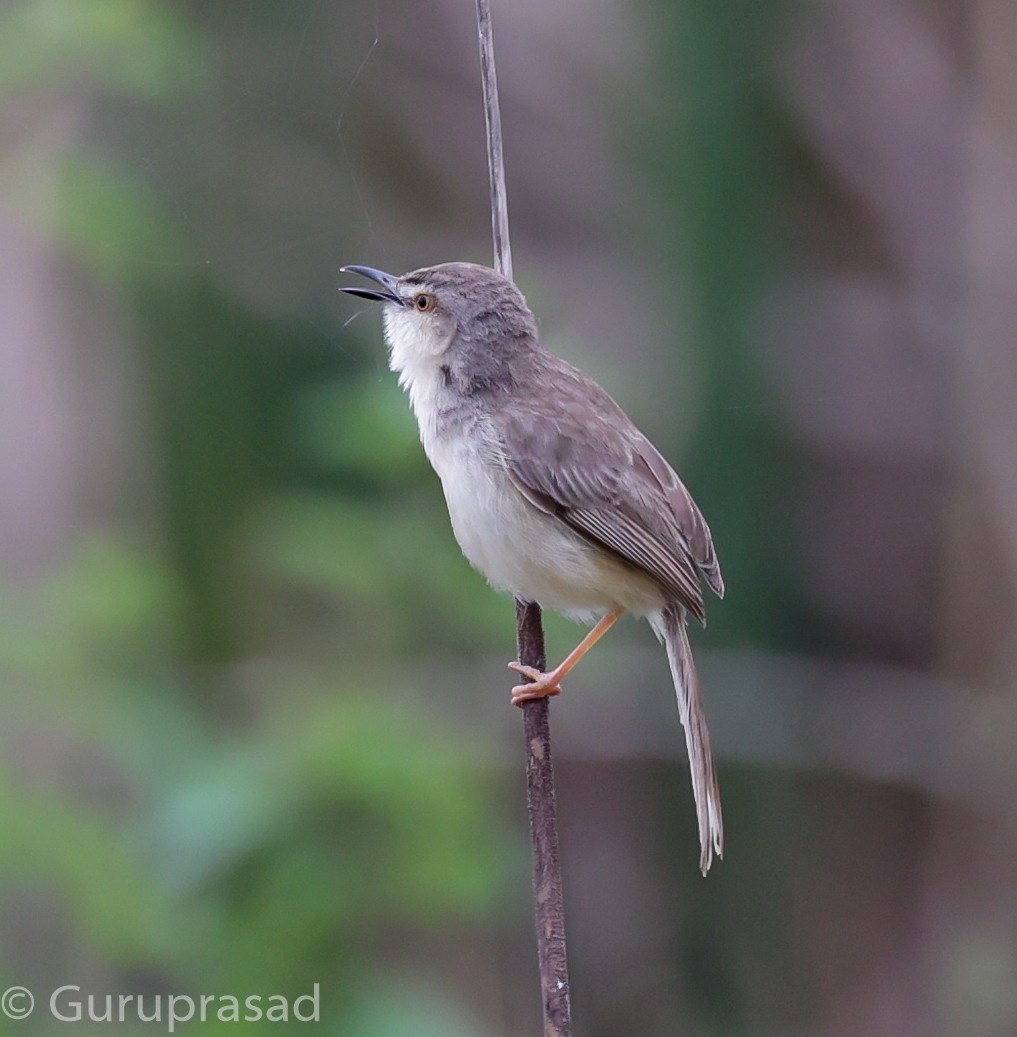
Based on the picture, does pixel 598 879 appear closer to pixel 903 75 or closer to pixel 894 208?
pixel 894 208

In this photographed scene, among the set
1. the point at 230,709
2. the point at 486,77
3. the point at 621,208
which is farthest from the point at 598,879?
the point at 486,77

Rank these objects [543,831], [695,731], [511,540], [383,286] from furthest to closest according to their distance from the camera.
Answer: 1. [383,286]
2. [695,731]
3. [511,540]
4. [543,831]

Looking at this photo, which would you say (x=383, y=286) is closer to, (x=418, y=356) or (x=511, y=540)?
(x=418, y=356)

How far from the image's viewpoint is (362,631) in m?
3.72

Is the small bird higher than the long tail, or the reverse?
the small bird

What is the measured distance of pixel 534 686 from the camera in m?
3.40

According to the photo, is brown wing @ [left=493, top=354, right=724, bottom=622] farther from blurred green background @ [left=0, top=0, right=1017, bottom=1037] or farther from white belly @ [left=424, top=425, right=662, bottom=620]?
blurred green background @ [left=0, top=0, right=1017, bottom=1037]

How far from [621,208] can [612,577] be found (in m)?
3.10

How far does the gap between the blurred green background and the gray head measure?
184 mm

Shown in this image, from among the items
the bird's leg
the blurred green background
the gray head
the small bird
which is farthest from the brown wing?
the blurred green background

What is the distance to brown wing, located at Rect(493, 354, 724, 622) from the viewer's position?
11.1ft

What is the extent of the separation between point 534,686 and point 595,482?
1.78 feet

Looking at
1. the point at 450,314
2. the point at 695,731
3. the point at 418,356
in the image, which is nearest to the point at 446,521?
the point at 418,356

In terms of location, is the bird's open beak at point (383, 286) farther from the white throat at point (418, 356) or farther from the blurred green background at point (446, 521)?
the blurred green background at point (446, 521)
